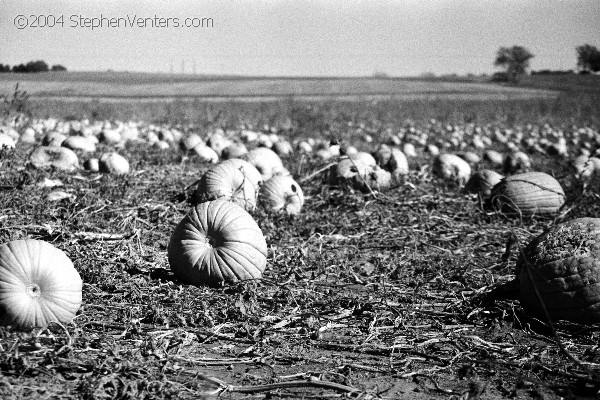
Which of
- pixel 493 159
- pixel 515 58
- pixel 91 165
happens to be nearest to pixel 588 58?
pixel 515 58

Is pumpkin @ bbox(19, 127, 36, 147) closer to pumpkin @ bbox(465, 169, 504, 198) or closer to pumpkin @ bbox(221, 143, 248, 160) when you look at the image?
pumpkin @ bbox(221, 143, 248, 160)

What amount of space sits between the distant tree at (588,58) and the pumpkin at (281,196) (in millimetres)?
82809

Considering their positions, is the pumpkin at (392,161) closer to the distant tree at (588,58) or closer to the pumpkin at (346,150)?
the pumpkin at (346,150)

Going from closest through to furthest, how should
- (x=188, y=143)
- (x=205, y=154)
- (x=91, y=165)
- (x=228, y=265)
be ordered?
(x=228, y=265) < (x=91, y=165) < (x=205, y=154) < (x=188, y=143)

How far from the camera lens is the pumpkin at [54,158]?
9.95 m

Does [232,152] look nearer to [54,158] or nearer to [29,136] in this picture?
[54,158]

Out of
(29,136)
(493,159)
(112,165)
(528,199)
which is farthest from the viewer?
(493,159)

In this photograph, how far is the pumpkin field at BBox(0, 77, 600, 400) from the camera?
394 centimetres

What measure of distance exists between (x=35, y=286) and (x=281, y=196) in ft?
14.8

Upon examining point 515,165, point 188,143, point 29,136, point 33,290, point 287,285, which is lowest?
point 287,285

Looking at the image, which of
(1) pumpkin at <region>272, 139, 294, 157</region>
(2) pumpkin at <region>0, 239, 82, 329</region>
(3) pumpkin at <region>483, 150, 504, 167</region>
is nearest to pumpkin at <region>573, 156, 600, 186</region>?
(3) pumpkin at <region>483, 150, 504, 167</region>

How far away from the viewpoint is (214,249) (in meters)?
5.62

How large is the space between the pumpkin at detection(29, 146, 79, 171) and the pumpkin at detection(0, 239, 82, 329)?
590 centimetres

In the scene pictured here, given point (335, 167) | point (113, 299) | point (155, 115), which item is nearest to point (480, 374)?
point (113, 299)
